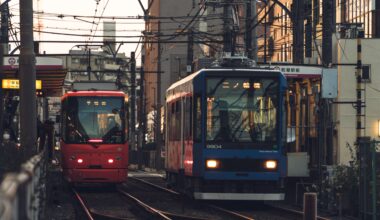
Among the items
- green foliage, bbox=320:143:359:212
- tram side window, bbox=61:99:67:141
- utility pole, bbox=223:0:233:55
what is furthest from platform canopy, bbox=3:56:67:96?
green foliage, bbox=320:143:359:212

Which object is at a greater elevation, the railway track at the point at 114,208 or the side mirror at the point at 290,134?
the side mirror at the point at 290,134

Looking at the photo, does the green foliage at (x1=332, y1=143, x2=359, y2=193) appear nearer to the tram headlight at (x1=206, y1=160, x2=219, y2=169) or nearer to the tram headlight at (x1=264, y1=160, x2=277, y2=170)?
the tram headlight at (x1=264, y1=160, x2=277, y2=170)

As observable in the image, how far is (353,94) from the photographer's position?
2092 inches

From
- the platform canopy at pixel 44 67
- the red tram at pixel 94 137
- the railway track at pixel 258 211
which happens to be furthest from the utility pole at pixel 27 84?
the red tram at pixel 94 137

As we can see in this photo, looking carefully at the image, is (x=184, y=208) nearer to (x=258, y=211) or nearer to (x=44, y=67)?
(x=258, y=211)

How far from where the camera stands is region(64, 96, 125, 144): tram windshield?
29.6 meters

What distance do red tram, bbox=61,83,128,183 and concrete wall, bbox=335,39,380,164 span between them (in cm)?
2467

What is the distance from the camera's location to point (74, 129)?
29609 mm

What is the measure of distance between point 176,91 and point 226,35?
1060 cm

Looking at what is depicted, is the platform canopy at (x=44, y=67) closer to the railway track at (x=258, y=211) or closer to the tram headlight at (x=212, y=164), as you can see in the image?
the railway track at (x=258, y=211)

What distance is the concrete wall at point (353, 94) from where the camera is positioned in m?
52.2

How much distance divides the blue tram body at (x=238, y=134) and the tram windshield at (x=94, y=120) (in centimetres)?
786

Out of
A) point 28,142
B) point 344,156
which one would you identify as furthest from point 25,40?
point 344,156

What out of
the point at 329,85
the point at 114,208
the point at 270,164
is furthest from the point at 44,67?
the point at 329,85
